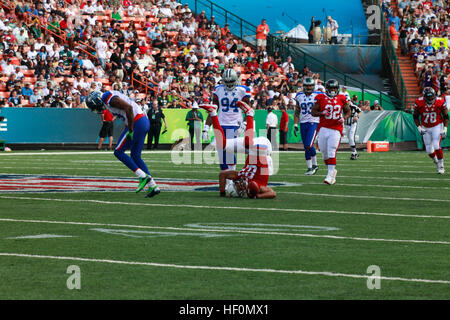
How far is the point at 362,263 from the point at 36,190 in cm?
872

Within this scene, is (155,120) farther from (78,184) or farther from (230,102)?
(230,102)

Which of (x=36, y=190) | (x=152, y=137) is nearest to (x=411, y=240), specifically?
(x=36, y=190)

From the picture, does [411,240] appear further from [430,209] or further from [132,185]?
[132,185]

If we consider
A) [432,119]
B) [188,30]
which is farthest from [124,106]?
[188,30]

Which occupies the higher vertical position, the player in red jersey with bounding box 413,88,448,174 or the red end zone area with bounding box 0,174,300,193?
the player in red jersey with bounding box 413,88,448,174

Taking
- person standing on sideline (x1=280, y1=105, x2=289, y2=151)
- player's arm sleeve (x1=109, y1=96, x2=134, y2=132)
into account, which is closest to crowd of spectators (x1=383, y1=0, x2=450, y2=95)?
person standing on sideline (x1=280, y1=105, x2=289, y2=151)

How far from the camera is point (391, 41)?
4338 centimetres

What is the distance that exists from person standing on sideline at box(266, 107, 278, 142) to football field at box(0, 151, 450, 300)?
18086 millimetres

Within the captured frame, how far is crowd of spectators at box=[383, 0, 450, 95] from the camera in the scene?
1633 inches

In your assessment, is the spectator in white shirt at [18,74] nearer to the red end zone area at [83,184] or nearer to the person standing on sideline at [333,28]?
the red end zone area at [83,184]

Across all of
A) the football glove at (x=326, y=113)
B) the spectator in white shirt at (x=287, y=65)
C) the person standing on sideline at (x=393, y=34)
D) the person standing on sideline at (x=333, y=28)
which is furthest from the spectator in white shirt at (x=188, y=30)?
the football glove at (x=326, y=113)

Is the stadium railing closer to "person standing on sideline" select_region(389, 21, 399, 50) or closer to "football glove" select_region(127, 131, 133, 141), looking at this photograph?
"person standing on sideline" select_region(389, 21, 399, 50)

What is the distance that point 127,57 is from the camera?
35812mm

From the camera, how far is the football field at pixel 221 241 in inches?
259
